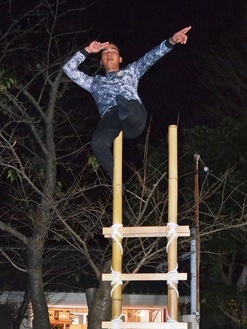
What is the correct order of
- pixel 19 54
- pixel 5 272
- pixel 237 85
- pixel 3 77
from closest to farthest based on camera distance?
pixel 3 77 < pixel 19 54 < pixel 5 272 < pixel 237 85

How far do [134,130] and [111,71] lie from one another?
0.56 metres

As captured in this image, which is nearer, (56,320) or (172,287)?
(172,287)

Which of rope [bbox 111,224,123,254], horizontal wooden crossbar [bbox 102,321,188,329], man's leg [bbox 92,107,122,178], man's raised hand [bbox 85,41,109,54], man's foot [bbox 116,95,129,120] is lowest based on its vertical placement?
horizontal wooden crossbar [bbox 102,321,188,329]

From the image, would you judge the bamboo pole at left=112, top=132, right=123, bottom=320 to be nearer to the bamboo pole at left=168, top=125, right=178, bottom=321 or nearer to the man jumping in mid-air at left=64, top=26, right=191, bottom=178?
the man jumping in mid-air at left=64, top=26, right=191, bottom=178

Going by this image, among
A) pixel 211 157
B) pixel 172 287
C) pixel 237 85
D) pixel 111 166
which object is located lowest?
pixel 172 287

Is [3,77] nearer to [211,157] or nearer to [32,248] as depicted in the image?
[32,248]

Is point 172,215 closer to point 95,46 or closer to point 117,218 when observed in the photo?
point 117,218

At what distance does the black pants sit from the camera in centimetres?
595

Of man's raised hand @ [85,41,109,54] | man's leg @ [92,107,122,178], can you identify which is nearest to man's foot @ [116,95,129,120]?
man's leg @ [92,107,122,178]

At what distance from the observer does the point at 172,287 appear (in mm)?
5945

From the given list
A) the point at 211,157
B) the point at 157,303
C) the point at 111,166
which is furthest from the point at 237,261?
the point at 111,166

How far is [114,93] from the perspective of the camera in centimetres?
609

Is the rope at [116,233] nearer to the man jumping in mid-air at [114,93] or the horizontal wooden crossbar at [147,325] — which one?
the man jumping in mid-air at [114,93]

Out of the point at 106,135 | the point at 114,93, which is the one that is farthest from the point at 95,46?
the point at 106,135
